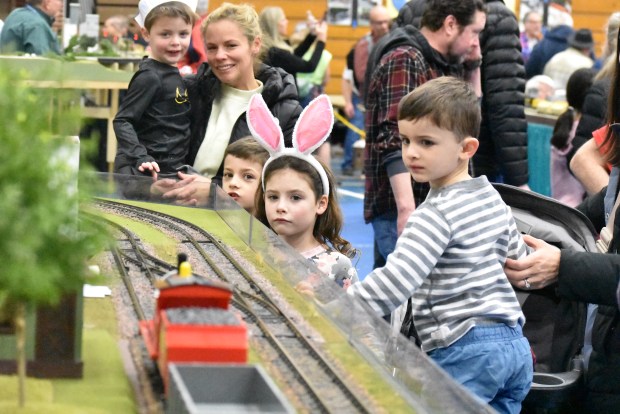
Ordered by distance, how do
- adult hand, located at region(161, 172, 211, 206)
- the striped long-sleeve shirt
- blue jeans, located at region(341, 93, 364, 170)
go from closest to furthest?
the striped long-sleeve shirt
adult hand, located at region(161, 172, 211, 206)
blue jeans, located at region(341, 93, 364, 170)

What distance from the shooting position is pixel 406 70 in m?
6.20

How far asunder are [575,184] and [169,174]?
14.5 feet

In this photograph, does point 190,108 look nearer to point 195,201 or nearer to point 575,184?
point 195,201

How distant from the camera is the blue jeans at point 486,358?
3613 millimetres

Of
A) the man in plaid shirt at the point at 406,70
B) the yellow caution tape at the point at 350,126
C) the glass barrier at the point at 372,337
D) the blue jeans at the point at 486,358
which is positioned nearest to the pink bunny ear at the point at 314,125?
the glass barrier at the point at 372,337

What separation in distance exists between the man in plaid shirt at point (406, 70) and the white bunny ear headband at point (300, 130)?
5.55ft

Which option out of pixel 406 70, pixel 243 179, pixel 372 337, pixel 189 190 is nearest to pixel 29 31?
pixel 406 70

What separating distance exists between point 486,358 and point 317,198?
1189mm

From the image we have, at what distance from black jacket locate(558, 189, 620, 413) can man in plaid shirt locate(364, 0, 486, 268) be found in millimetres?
2218

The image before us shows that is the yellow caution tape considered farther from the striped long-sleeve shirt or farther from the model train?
the model train

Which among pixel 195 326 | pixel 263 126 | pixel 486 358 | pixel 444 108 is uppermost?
pixel 444 108

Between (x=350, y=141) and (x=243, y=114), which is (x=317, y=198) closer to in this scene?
(x=243, y=114)

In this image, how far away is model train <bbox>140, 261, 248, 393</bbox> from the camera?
2.53m

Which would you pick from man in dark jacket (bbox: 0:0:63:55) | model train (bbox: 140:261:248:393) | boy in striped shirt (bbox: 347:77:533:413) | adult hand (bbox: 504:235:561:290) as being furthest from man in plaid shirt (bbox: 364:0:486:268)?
man in dark jacket (bbox: 0:0:63:55)
